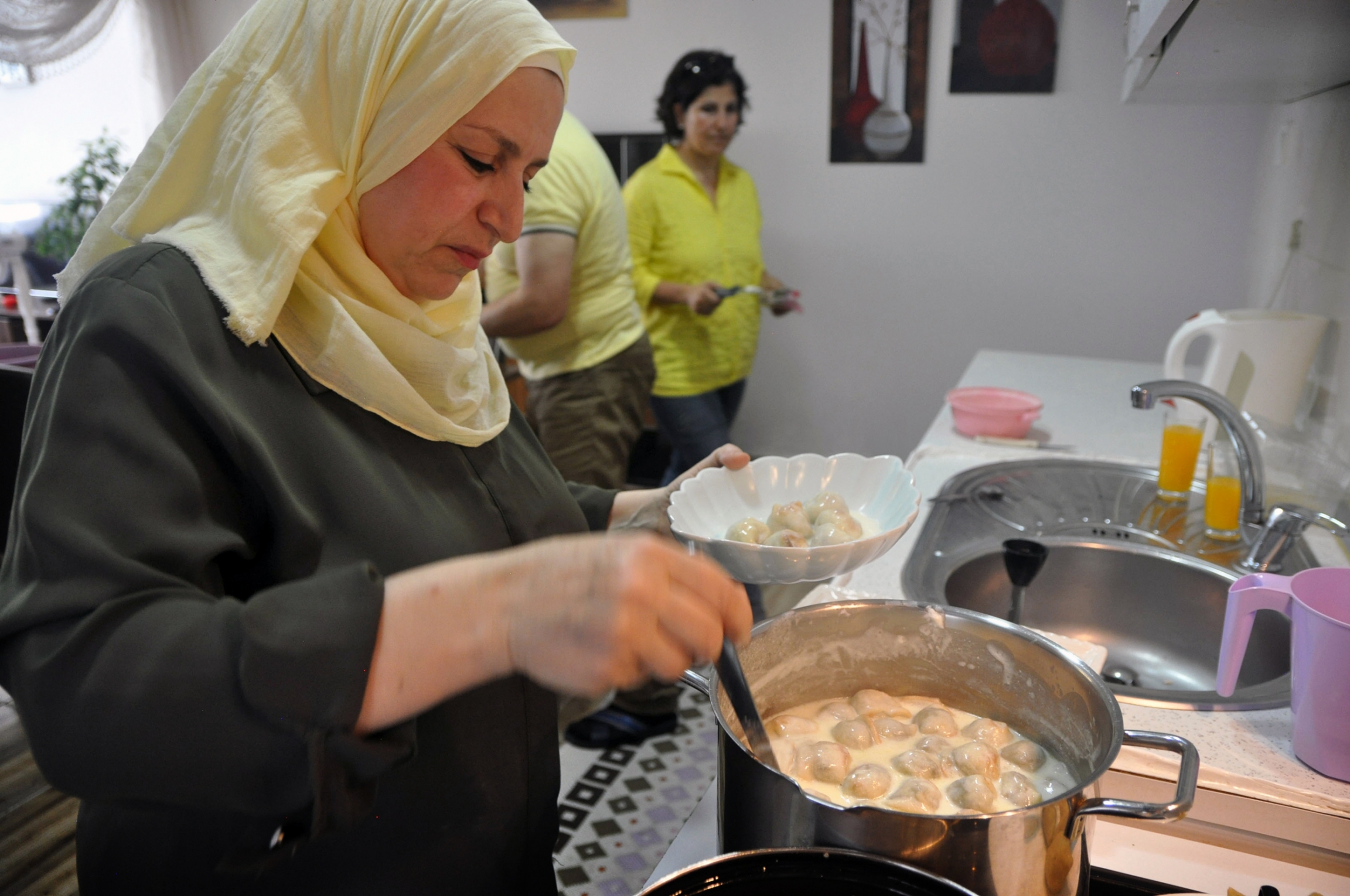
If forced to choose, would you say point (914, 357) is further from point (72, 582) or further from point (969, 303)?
point (72, 582)

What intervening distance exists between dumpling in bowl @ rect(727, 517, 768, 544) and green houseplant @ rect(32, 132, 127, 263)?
3313 millimetres

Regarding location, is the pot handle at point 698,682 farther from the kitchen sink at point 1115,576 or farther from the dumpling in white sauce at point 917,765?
the kitchen sink at point 1115,576

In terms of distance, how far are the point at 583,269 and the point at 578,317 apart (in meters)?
0.13

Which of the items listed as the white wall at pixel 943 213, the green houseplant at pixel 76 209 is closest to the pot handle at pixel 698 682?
the white wall at pixel 943 213

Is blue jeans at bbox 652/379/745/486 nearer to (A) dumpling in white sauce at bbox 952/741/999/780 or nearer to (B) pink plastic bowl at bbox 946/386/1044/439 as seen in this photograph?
(B) pink plastic bowl at bbox 946/386/1044/439

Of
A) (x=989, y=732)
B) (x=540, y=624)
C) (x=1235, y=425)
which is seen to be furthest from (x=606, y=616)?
(x=1235, y=425)

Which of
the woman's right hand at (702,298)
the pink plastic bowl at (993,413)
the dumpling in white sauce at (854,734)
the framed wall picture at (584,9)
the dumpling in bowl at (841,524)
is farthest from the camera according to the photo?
the framed wall picture at (584,9)

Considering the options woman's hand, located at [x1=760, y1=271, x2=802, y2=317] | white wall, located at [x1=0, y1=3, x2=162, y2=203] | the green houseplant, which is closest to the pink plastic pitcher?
woman's hand, located at [x1=760, y1=271, x2=802, y2=317]

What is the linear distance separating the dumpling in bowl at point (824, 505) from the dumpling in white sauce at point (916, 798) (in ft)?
1.12

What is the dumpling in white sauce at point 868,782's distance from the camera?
808 mm

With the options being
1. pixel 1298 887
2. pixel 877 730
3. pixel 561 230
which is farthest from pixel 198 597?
pixel 561 230

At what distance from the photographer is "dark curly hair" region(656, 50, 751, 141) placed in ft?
9.24

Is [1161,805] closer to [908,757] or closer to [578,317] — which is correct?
[908,757]

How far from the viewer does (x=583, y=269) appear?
7.72 ft
